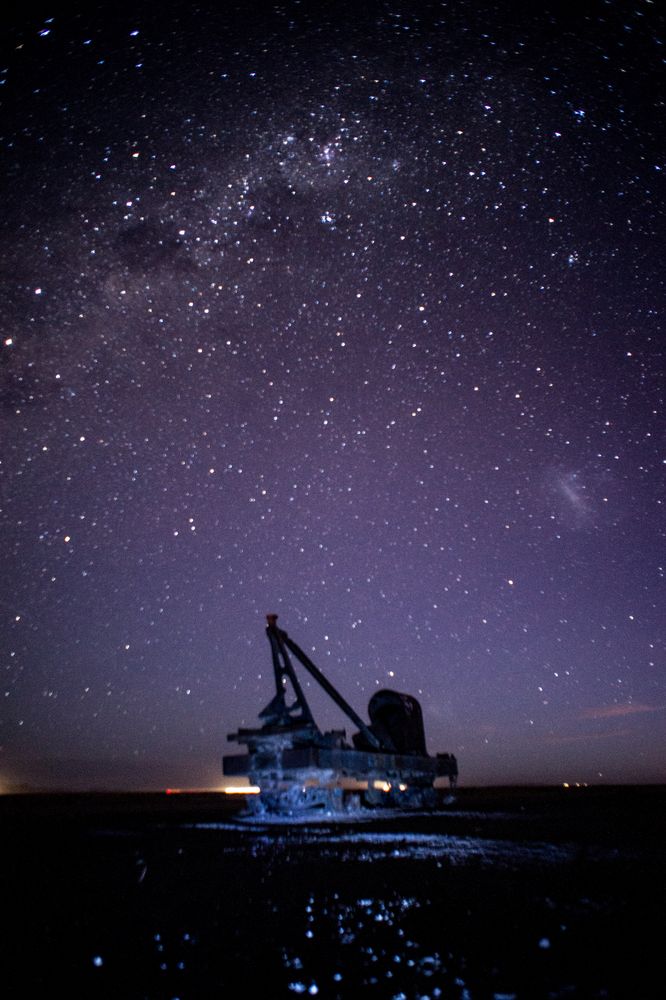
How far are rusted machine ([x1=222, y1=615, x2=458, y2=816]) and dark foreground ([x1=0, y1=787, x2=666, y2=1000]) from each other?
31.4ft

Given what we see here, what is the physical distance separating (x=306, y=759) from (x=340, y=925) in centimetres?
1456

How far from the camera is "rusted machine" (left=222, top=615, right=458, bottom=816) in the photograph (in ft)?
62.2

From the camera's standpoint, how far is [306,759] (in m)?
18.3

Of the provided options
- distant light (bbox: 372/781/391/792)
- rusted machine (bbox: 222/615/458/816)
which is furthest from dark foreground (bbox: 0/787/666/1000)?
distant light (bbox: 372/781/391/792)

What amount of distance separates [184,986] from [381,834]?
1080 cm

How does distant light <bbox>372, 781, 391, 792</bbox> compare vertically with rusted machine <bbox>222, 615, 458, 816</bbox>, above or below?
below

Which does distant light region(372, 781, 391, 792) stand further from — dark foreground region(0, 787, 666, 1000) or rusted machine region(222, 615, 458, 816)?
dark foreground region(0, 787, 666, 1000)

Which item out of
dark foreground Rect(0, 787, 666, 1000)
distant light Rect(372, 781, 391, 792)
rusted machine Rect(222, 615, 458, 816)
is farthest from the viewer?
distant light Rect(372, 781, 391, 792)

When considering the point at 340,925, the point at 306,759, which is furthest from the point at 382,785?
the point at 340,925

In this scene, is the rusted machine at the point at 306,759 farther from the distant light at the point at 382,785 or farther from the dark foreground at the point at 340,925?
the dark foreground at the point at 340,925

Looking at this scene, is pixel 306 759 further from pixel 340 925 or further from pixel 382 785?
pixel 340 925

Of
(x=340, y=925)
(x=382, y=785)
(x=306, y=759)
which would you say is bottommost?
(x=382, y=785)

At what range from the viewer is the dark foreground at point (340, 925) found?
356 cm

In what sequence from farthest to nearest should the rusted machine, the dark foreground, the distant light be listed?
the distant light < the rusted machine < the dark foreground
